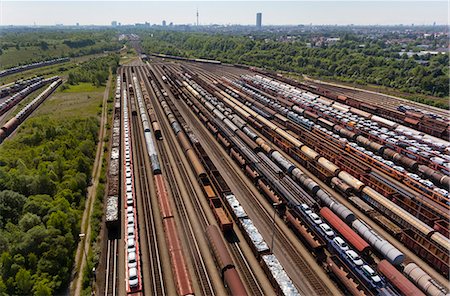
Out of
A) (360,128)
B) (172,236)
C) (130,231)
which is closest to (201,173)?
(172,236)

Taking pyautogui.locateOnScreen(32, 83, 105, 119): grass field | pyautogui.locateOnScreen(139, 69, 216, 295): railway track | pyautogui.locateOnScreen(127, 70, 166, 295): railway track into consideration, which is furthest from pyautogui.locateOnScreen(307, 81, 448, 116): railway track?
pyautogui.locateOnScreen(32, 83, 105, 119): grass field

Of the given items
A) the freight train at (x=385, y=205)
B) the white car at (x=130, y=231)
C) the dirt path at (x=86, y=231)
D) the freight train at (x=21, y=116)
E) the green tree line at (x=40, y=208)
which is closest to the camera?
the green tree line at (x=40, y=208)

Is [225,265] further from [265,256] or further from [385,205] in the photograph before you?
[385,205]

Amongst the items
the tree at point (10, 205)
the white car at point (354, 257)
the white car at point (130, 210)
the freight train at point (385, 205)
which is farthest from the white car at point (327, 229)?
the tree at point (10, 205)

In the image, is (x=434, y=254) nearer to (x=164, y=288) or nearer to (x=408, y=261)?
(x=408, y=261)

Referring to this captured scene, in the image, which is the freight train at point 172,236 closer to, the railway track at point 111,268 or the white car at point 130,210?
the white car at point 130,210

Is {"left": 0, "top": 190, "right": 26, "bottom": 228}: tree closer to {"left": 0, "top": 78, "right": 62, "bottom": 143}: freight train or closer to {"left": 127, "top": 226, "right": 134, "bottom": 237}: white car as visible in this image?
{"left": 127, "top": 226, "right": 134, "bottom": 237}: white car
